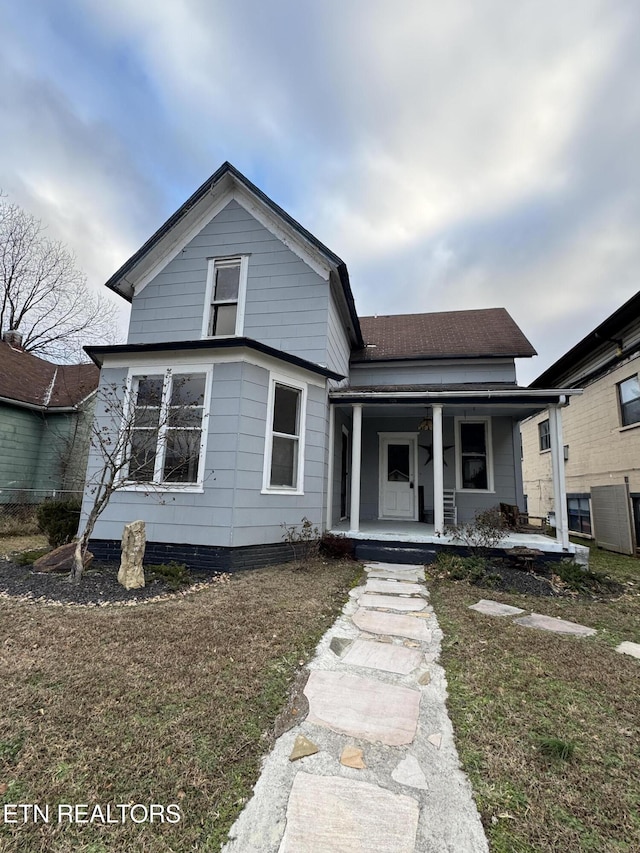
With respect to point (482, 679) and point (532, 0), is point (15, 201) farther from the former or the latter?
point (482, 679)

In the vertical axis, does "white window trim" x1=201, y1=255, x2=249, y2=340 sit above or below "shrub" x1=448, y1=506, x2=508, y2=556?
above

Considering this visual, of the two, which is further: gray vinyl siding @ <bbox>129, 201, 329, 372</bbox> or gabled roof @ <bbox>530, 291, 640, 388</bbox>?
gabled roof @ <bbox>530, 291, 640, 388</bbox>

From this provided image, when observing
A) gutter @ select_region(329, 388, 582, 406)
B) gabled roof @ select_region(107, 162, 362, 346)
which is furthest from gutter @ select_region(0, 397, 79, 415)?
gutter @ select_region(329, 388, 582, 406)

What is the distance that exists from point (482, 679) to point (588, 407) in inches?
457

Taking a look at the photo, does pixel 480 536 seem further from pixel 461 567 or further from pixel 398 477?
pixel 398 477

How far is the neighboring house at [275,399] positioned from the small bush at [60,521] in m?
1.30

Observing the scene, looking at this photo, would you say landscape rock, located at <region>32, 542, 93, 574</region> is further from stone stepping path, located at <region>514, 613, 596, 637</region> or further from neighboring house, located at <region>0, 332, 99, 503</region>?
neighboring house, located at <region>0, 332, 99, 503</region>

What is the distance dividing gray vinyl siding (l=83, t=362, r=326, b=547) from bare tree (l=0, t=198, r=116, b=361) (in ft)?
55.6

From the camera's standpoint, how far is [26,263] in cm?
1934

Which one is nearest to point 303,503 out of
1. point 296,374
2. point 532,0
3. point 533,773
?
point 296,374

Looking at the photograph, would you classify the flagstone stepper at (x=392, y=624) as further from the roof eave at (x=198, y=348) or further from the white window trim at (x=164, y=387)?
the roof eave at (x=198, y=348)

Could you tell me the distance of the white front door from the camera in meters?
10.2

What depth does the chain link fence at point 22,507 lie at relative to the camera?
33.5ft

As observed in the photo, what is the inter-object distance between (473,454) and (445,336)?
3700 millimetres
